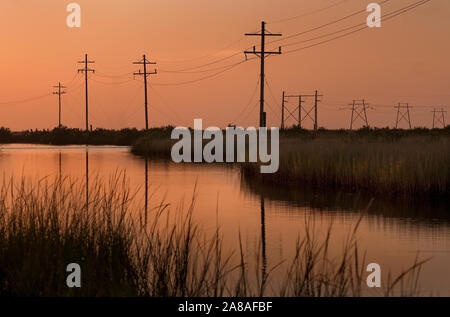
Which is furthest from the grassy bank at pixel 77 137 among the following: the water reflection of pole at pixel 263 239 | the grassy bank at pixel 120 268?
the grassy bank at pixel 120 268

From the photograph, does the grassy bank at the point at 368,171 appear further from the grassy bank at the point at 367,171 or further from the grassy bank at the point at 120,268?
the grassy bank at the point at 120,268

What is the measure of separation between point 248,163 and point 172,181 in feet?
13.7

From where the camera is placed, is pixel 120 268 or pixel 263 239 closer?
pixel 120 268

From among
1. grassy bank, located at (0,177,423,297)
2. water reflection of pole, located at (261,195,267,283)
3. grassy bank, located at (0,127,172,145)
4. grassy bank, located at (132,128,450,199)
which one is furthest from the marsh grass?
grassy bank, located at (0,127,172,145)

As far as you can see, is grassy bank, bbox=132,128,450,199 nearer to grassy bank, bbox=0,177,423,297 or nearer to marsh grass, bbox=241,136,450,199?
marsh grass, bbox=241,136,450,199

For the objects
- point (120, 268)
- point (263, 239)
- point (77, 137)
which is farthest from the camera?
point (77, 137)

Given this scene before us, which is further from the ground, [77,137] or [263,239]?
[77,137]

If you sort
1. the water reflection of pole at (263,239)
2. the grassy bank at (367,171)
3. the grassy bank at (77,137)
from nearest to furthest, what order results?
the water reflection of pole at (263,239), the grassy bank at (367,171), the grassy bank at (77,137)

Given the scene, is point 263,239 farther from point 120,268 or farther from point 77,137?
point 77,137

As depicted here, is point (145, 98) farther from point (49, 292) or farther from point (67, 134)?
point (49, 292)

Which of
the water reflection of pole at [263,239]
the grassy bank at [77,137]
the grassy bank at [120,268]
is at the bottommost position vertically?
the water reflection of pole at [263,239]

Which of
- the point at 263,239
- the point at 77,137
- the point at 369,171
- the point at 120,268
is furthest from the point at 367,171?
the point at 77,137
